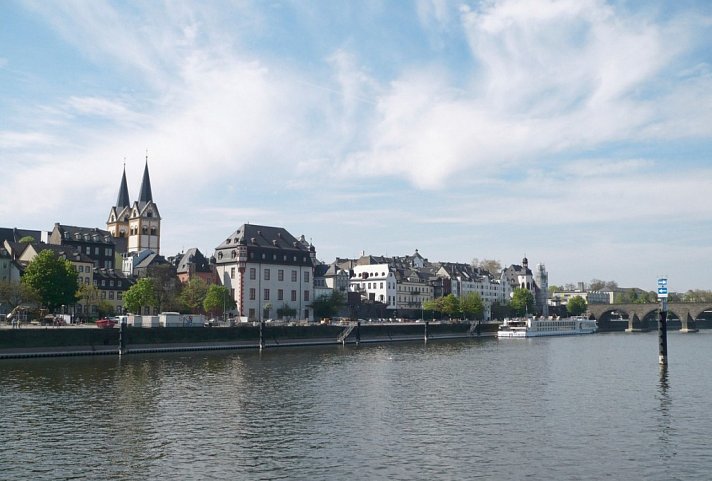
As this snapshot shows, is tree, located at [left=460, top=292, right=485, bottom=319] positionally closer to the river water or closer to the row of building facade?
the row of building facade

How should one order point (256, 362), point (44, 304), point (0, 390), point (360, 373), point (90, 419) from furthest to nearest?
point (44, 304) → point (256, 362) → point (360, 373) → point (0, 390) → point (90, 419)

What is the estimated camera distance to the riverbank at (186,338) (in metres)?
76.5

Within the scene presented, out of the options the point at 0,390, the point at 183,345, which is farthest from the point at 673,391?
the point at 183,345

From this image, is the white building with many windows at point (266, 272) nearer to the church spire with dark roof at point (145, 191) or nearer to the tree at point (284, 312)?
the tree at point (284, 312)

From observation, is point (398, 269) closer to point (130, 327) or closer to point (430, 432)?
point (130, 327)

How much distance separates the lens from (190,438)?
116 ft

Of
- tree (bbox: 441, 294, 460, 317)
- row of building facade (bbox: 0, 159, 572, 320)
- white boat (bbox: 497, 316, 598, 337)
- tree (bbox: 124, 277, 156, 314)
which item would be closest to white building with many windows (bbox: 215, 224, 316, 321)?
row of building facade (bbox: 0, 159, 572, 320)

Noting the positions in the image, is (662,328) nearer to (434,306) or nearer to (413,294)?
(434,306)

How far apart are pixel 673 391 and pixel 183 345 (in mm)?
58781

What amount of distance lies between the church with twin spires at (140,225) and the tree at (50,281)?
82197 millimetres

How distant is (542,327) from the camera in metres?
163

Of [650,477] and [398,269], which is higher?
[398,269]

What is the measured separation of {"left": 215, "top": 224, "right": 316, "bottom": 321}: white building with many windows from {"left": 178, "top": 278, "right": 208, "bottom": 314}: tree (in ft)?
23.2

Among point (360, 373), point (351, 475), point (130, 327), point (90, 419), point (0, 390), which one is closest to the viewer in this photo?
point (351, 475)
